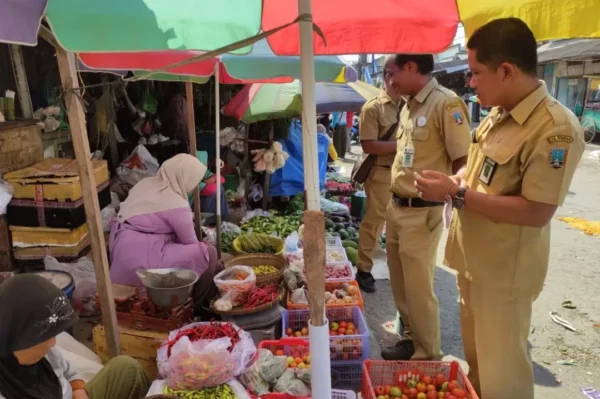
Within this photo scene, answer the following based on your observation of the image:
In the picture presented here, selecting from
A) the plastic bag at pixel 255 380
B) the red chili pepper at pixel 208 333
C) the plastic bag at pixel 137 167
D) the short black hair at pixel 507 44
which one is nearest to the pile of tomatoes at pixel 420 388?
the plastic bag at pixel 255 380

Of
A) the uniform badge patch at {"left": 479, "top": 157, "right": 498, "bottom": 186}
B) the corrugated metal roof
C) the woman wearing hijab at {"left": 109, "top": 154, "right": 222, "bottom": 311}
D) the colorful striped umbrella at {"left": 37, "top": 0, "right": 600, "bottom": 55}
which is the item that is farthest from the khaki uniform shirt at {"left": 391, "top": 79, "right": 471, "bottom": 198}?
the corrugated metal roof

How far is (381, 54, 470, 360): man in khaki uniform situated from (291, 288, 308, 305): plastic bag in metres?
0.87

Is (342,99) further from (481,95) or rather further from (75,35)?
(75,35)

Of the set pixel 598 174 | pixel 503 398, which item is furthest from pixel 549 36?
pixel 598 174

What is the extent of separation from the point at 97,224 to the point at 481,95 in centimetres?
218

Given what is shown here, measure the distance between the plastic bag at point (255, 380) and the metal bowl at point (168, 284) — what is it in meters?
0.85

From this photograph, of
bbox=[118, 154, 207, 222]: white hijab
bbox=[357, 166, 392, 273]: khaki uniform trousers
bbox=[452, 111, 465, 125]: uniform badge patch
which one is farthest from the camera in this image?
bbox=[357, 166, 392, 273]: khaki uniform trousers

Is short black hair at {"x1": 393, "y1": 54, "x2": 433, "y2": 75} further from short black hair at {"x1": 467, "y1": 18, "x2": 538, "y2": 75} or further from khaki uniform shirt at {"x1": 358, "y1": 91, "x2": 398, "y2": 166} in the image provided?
khaki uniform shirt at {"x1": 358, "y1": 91, "x2": 398, "y2": 166}

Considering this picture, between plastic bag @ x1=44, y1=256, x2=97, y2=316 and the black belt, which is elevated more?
the black belt

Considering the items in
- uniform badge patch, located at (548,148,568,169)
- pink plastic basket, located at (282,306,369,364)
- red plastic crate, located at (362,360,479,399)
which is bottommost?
pink plastic basket, located at (282,306,369,364)

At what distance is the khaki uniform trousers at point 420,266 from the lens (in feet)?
10.6

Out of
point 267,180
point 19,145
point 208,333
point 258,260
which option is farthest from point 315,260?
point 267,180

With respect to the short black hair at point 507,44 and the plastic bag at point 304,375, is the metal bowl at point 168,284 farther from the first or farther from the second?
the short black hair at point 507,44

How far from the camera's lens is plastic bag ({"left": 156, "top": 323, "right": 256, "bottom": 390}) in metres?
2.47
